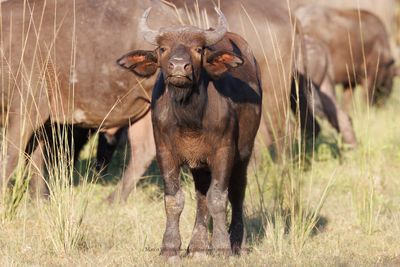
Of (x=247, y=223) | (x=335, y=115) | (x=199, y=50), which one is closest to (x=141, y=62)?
(x=199, y=50)

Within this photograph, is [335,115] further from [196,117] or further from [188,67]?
[188,67]

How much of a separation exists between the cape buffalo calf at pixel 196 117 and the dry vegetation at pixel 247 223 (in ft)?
1.19

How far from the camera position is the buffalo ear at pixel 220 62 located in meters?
7.63

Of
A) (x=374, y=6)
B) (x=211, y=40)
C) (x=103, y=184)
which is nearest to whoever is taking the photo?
(x=211, y=40)

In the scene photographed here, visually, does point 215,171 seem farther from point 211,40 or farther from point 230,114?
point 211,40

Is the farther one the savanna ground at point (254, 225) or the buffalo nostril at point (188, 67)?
the savanna ground at point (254, 225)

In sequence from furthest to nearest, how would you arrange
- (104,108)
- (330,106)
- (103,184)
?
(330,106), (103,184), (104,108)

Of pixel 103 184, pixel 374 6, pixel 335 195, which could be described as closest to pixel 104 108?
pixel 103 184

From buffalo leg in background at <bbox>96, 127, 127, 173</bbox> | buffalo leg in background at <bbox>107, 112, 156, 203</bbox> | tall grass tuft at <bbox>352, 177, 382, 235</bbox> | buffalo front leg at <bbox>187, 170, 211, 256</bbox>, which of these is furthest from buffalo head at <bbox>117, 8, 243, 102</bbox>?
buffalo leg in background at <bbox>96, 127, 127, 173</bbox>

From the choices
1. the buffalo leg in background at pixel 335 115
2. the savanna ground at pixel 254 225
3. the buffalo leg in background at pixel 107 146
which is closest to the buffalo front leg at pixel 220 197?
the savanna ground at pixel 254 225

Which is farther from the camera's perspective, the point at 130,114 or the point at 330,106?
the point at 330,106

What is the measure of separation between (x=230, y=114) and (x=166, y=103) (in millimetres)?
515

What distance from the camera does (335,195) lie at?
427 inches

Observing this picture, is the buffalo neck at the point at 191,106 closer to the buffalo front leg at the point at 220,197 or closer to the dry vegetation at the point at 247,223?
the buffalo front leg at the point at 220,197
